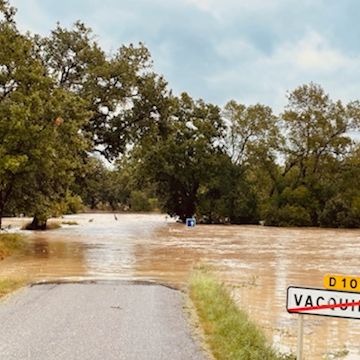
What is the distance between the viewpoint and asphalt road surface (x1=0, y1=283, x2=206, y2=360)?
7.34 metres

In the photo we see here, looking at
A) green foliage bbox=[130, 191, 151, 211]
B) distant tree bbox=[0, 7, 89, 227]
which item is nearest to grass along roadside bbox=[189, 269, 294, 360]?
distant tree bbox=[0, 7, 89, 227]

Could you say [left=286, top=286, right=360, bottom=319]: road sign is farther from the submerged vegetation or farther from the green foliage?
the green foliage

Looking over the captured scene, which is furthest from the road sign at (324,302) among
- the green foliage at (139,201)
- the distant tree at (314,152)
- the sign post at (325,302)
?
the green foliage at (139,201)

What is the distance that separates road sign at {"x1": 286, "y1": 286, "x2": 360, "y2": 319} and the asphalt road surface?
1615 mm

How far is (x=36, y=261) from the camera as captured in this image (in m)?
21.0

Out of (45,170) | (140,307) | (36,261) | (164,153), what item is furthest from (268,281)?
(164,153)

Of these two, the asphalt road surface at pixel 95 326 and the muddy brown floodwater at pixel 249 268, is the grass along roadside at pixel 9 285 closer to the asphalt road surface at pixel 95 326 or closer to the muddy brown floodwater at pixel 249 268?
the asphalt road surface at pixel 95 326

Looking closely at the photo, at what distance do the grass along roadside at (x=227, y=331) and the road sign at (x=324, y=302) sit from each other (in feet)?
3.97

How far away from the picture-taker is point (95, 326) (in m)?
8.84

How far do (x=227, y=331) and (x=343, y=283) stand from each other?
9.78 ft

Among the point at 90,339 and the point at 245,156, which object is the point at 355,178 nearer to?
the point at 245,156

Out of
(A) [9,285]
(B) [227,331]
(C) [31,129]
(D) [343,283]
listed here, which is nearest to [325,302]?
(D) [343,283]

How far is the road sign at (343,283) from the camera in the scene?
19.3 ft

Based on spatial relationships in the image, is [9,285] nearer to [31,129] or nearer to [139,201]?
[31,129]
